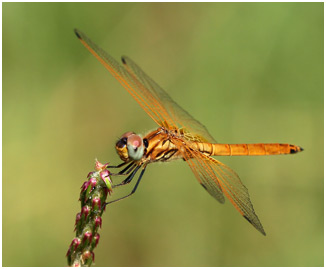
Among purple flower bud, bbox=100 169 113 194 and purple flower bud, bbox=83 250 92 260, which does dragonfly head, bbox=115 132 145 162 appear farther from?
purple flower bud, bbox=83 250 92 260

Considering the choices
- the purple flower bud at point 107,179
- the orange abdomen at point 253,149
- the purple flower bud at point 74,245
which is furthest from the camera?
the orange abdomen at point 253,149

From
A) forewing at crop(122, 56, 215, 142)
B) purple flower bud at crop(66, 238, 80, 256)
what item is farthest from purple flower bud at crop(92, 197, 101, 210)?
forewing at crop(122, 56, 215, 142)

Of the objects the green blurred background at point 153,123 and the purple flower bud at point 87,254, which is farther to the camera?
the green blurred background at point 153,123

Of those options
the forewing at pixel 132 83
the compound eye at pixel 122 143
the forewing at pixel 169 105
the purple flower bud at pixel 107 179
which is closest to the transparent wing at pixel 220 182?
the forewing at pixel 169 105

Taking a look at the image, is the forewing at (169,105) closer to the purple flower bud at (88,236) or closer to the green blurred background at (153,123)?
the green blurred background at (153,123)

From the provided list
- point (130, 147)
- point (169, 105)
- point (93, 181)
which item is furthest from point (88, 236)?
point (169, 105)

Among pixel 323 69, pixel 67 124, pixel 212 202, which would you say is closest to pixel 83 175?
pixel 67 124
